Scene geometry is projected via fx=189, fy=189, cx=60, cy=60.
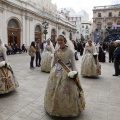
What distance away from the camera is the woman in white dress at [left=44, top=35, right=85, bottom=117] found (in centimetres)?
362

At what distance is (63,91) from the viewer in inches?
142

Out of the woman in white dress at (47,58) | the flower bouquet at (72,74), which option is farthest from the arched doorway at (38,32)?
the flower bouquet at (72,74)

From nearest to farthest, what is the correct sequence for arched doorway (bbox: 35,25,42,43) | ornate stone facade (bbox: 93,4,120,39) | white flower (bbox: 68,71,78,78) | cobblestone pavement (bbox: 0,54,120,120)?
white flower (bbox: 68,71,78,78) < cobblestone pavement (bbox: 0,54,120,120) < arched doorway (bbox: 35,25,42,43) < ornate stone facade (bbox: 93,4,120,39)

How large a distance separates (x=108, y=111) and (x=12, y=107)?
7.10 ft

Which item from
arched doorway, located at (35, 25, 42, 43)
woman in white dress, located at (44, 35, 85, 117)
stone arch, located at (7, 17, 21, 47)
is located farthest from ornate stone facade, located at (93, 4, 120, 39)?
woman in white dress, located at (44, 35, 85, 117)

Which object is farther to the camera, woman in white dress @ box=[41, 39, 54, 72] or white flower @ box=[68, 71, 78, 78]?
woman in white dress @ box=[41, 39, 54, 72]

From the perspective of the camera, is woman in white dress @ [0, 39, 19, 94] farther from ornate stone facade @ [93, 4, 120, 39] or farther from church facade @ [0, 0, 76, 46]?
ornate stone facade @ [93, 4, 120, 39]

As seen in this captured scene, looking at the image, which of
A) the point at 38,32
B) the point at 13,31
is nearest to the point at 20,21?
the point at 13,31

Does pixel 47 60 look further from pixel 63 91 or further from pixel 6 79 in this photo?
pixel 63 91

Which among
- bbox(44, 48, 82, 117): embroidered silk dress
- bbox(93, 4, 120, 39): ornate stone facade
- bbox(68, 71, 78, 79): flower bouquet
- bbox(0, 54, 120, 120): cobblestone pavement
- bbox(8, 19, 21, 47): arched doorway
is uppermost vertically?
bbox(93, 4, 120, 39): ornate stone facade

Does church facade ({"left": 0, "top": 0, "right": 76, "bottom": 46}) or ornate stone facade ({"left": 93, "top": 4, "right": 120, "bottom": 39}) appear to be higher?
ornate stone facade ({"left": 93, "top": 4, "right": 120, "bottom": 39})

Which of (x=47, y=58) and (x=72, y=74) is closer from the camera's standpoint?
(x=72, y=74)

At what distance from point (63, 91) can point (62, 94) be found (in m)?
0.06

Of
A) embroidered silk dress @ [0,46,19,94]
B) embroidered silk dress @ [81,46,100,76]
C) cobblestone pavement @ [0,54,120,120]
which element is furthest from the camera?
embroidered silk dress @ [81,46,100,76]
